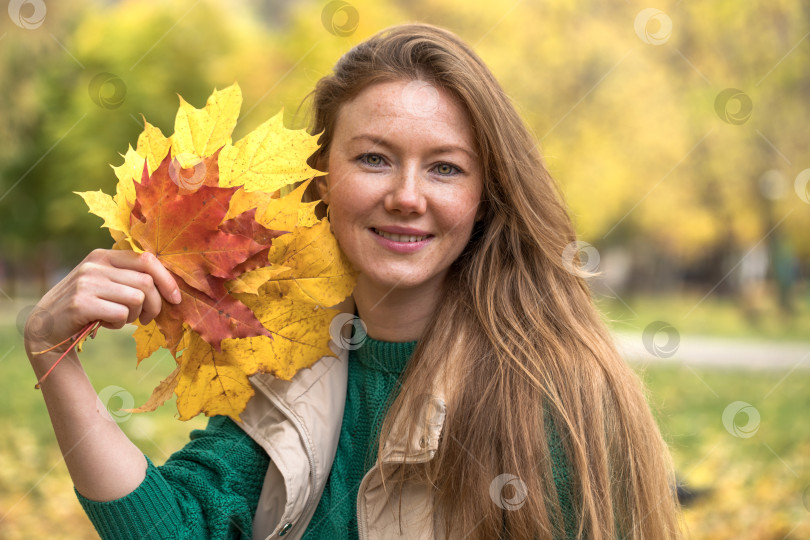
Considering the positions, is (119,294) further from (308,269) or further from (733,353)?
(733,353)

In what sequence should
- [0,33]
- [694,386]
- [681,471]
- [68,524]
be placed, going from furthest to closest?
[0,33] < [694,386] < [681,471] < [68,524]

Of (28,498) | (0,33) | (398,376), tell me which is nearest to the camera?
(398,376)

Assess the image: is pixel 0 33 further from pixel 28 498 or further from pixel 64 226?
pixel 28 498

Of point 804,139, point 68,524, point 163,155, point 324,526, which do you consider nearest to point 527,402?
point 324,526

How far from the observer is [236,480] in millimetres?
2039

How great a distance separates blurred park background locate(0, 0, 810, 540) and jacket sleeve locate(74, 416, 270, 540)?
561cm

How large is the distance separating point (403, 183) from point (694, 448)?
5.82 metres

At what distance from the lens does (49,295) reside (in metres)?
1.57

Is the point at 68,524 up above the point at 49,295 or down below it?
below

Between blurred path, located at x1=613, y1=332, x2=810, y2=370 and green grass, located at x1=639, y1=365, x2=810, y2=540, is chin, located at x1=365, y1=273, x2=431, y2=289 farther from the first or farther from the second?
blurred path, located at x1=613, y1=332, x2=810, y2=370

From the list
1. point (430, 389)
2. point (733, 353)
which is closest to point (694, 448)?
point (430, 389)

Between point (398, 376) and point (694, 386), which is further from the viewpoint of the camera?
point (694, 386)

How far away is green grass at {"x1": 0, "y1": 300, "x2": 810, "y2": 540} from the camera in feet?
17.3

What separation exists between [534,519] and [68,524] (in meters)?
4.46
